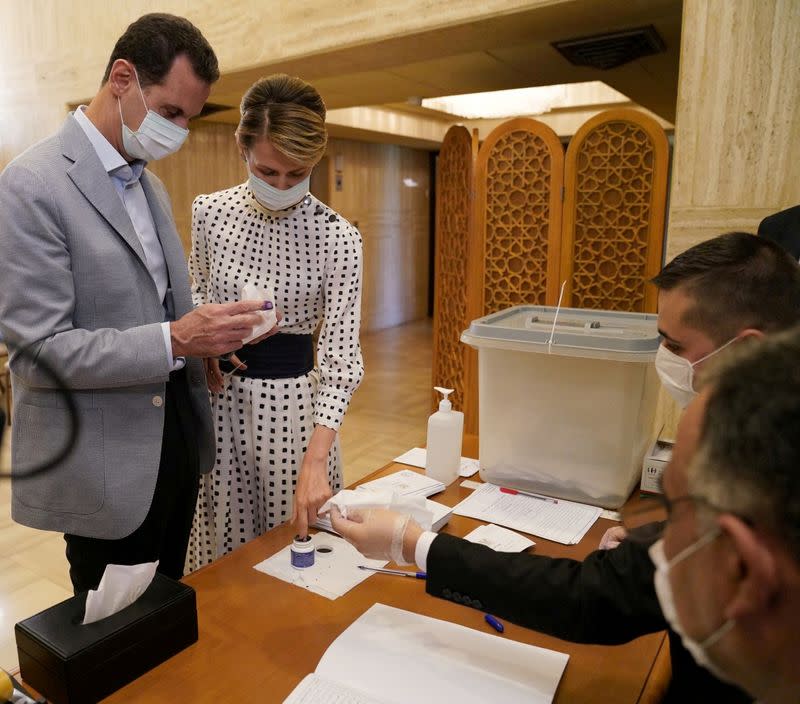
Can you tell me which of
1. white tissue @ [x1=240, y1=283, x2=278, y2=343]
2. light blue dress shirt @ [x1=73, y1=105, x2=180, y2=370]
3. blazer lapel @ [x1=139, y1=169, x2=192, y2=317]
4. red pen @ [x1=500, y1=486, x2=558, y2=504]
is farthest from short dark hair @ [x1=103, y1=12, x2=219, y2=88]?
red pen @ [x1=500, y1=486, x2=558, y2=504]

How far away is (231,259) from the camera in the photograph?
4.99ft

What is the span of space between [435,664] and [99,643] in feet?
1.50

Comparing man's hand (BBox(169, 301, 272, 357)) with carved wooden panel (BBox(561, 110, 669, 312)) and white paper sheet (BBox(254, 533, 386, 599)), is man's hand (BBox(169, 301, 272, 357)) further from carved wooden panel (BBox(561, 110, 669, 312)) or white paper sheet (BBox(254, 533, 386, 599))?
carved wooden panel (BBox(561, 110, 669, 312))

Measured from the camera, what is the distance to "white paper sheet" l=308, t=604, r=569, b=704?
0.87 meters

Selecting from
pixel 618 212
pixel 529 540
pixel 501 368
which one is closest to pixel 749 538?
pixel 529 540

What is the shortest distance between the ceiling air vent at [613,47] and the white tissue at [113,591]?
9.50 feet

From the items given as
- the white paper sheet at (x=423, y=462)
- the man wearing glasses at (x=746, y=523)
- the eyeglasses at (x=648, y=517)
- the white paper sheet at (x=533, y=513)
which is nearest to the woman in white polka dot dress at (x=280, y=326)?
the white paper sheet at (x=423, y=462)

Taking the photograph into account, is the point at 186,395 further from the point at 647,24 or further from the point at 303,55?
the point at 647,24

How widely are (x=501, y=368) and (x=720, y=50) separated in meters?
1.23

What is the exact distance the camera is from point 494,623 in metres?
1.03

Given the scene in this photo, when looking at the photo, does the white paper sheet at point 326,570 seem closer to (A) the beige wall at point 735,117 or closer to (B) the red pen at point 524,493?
(B) the red pen at point 524,493

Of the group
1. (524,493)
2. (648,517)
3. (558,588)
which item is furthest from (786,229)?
(648,517)

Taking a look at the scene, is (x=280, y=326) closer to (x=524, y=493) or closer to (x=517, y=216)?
(x=524, y=493)

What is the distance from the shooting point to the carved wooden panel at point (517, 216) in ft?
10.8
